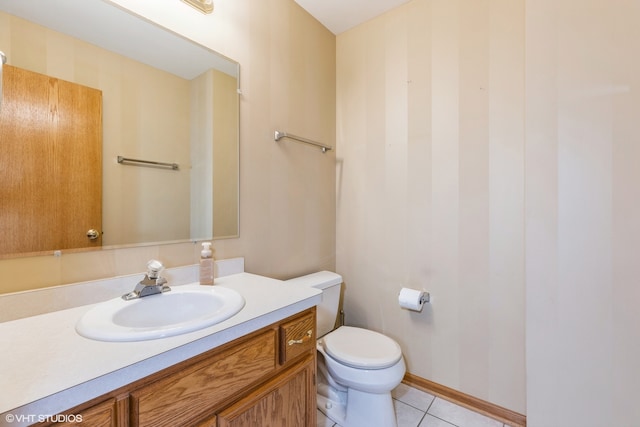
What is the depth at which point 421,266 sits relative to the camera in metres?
1.72

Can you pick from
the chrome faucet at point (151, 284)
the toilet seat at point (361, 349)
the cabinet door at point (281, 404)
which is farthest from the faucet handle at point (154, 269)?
the toilet seat at point (361, 349)

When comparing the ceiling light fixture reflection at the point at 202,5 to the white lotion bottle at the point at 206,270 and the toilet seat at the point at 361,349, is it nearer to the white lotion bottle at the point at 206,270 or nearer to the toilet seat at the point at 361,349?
the white lotion bottle at the point at 206,270

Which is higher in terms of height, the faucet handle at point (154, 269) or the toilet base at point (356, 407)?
the faucet handle at point (154, 269)

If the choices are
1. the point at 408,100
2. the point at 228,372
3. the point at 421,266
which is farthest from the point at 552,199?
the point at 228,372

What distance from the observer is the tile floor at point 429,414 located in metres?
1.47

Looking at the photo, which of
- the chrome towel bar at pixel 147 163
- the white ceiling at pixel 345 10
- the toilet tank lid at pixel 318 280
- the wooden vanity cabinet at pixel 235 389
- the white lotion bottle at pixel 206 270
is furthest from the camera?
the white ceiling at pixel 345 10

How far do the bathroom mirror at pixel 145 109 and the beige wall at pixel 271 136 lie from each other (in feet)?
0.21

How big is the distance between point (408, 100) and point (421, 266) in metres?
1.05

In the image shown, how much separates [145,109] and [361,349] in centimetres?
149

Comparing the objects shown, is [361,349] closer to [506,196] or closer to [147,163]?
[506,196]

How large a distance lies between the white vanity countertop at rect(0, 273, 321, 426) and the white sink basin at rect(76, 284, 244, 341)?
0.8 inches
